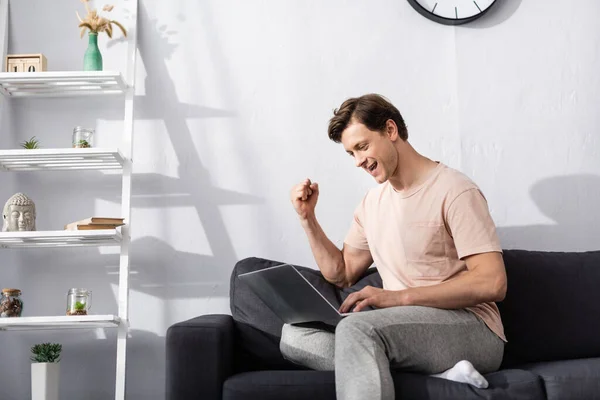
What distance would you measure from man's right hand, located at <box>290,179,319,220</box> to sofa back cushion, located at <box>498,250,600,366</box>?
2.31 ft

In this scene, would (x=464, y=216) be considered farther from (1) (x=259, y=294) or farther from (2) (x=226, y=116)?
(2) (x=226, y=116)

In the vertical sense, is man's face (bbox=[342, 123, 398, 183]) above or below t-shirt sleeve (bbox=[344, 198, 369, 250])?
above

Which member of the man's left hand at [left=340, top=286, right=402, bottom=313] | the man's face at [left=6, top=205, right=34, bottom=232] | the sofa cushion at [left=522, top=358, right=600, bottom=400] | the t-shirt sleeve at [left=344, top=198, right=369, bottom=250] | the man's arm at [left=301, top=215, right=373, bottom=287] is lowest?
the sofa cushion at [left=522, top=358, right=600, bottom=400]

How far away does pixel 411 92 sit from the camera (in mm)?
3154

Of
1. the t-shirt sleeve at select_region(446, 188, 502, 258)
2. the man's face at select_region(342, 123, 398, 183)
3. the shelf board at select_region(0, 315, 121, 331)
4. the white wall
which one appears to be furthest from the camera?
the white wall

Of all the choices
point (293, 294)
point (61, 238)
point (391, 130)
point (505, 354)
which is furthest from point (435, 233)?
point (61, 238)

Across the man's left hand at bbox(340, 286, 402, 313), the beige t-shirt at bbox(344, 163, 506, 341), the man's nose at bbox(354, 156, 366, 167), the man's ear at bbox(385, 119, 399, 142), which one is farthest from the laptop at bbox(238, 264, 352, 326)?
the man's ear at bbox(385, 119, 399, 142)

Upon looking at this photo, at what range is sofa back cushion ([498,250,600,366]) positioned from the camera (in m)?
2.58

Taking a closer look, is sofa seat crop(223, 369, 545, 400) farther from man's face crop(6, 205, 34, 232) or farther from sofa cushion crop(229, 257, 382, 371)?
man's face crop(6, 205, 34, 232)

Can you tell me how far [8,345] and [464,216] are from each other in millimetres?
1820

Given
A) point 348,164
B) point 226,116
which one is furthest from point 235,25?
point 348,164

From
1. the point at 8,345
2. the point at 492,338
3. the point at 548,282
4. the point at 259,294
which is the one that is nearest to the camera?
the point at 492,338

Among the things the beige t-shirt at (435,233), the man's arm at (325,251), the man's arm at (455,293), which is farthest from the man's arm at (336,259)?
the man's arm at (455,293)

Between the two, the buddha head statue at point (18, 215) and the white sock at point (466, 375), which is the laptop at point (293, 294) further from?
the buddha head statue at point (18, 215)
